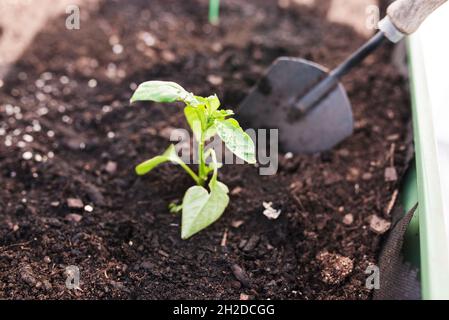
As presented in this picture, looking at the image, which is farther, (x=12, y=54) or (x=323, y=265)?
(x=12, y=54)

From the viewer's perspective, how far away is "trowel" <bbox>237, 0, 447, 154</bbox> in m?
1.83

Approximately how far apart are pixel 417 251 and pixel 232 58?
1174 millimetres

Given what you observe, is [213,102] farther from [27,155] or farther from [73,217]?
[27,155]

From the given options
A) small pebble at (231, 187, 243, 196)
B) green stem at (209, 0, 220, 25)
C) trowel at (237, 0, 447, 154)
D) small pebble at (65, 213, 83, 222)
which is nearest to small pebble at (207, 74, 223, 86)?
trowel at (237, 0, 447, 154)

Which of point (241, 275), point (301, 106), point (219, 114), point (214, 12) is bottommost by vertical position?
point (241, 275)

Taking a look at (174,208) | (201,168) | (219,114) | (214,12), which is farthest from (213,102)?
(214,12)

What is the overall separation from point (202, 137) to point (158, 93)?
0.21 meters

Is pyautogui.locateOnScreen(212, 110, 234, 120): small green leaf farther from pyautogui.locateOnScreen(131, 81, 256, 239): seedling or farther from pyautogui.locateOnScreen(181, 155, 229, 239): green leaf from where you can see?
pyautogui.locateOnScreen(181, 155, 229, 239): green leaf

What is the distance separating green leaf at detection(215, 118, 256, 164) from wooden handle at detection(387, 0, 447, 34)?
68cm

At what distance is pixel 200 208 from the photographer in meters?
1.38

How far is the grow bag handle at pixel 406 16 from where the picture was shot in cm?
155

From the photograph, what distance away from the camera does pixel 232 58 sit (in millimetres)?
2125
